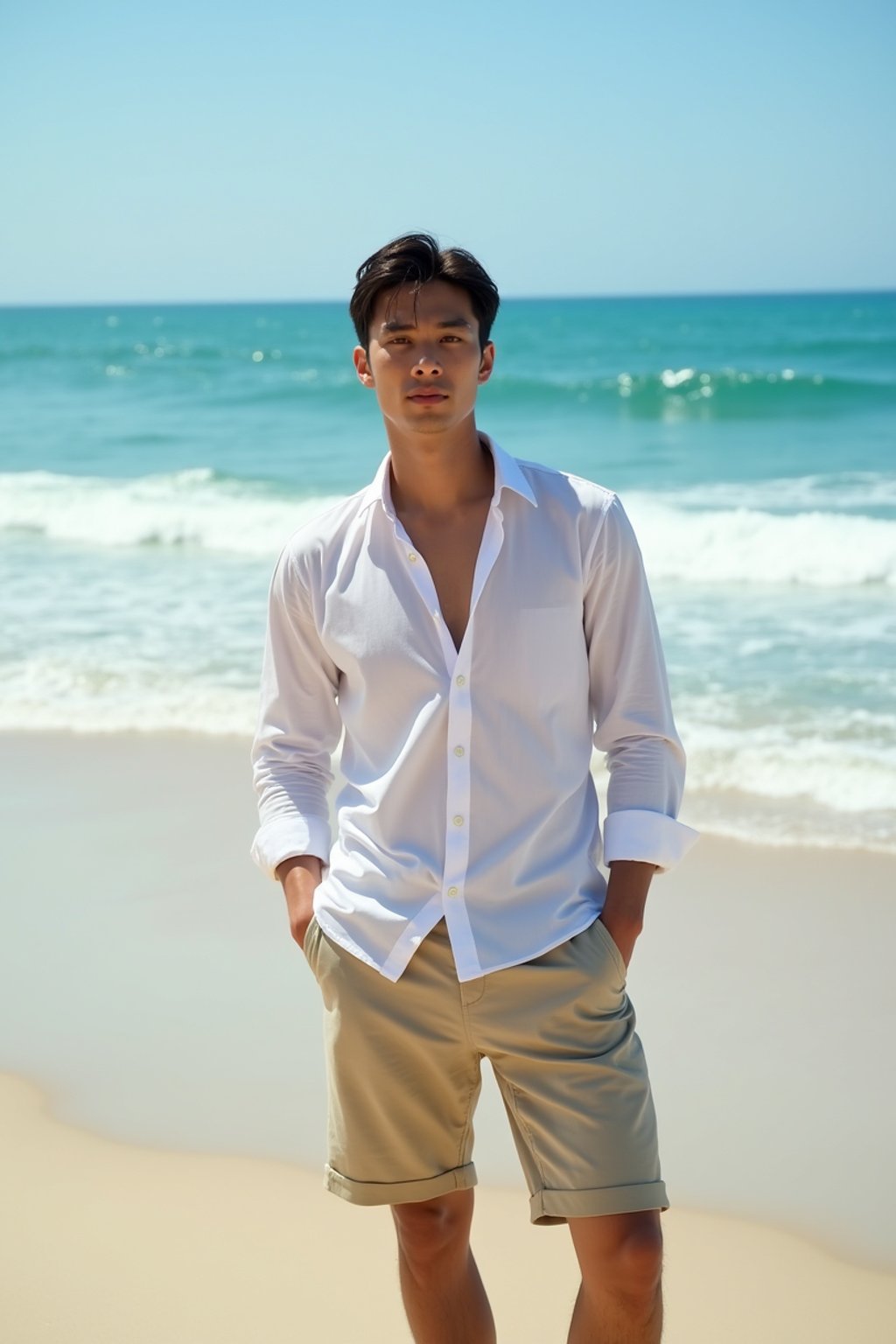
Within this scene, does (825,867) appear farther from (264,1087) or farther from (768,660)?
(768,660)

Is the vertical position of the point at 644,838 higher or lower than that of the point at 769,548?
higher

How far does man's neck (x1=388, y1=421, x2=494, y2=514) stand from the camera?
222cm

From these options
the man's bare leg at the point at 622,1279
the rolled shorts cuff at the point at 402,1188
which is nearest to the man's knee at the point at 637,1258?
the man's bare leg at the point at 622,1279

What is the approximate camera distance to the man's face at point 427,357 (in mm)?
2162

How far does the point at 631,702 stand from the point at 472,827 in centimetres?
32

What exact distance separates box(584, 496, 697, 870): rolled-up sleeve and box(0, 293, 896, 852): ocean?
295 cm

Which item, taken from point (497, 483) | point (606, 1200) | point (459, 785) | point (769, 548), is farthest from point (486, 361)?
point (769, 548)

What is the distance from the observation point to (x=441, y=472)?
7.33ft

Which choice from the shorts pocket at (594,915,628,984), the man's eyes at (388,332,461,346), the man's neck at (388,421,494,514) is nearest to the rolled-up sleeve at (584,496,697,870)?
the shorts pocket at (594,915,628,984)

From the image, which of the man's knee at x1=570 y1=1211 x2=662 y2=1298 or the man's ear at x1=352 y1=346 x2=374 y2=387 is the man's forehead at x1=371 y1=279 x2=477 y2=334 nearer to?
the man's ear at x1=352 y1=346 x2=374 y2=387

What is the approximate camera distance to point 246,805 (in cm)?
546

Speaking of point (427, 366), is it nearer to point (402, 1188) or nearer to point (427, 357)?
point (427, 357)

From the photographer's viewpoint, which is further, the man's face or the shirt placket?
the man's face

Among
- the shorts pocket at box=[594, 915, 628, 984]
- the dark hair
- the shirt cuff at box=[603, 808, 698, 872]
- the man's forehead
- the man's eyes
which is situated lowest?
the shorts pocket at box=[594, 915, 628, 984]
